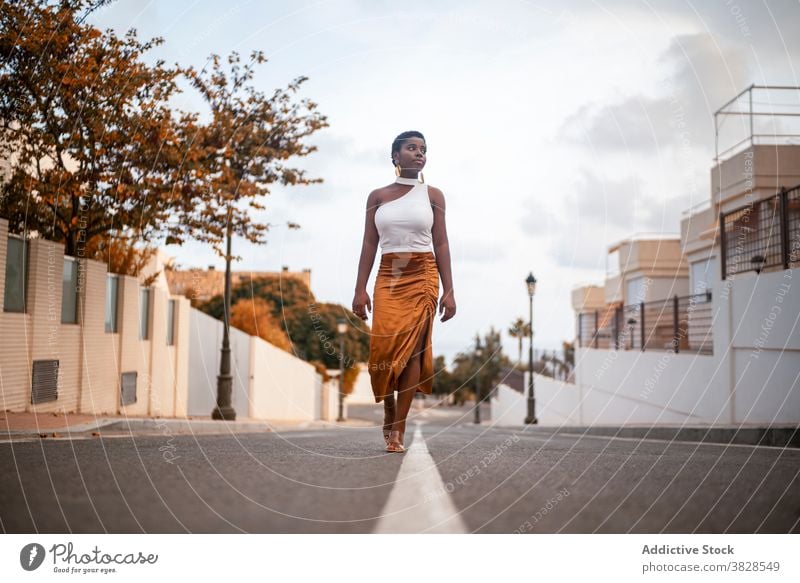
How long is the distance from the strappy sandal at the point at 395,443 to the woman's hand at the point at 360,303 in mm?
822

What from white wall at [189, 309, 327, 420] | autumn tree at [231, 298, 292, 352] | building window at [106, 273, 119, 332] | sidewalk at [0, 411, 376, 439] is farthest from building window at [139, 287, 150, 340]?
autumn tree at [231, 298, 292, 352]

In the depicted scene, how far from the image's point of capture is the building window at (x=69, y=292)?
9.64m

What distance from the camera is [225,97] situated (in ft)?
27.1

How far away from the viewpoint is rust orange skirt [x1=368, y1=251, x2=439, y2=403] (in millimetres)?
4863

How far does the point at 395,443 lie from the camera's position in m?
4.90

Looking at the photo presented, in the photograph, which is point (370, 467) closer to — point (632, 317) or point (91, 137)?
point (91, 137)

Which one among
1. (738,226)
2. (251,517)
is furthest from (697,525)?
(738,226)

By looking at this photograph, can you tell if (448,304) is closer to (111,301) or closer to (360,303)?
(360,303)

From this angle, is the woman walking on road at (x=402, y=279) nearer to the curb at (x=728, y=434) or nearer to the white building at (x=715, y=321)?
the white building at (x=715, y=321)

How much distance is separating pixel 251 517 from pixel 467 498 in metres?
0.89

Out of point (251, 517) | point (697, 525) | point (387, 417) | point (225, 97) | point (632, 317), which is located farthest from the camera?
point (632, 317)

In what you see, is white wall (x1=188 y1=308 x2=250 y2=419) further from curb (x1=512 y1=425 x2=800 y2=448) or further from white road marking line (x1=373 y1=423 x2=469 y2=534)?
white road marking line (x1=373 y1=423 x2=469 y2=534)

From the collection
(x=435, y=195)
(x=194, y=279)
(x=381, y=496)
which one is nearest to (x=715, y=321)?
(x=435, y=195)

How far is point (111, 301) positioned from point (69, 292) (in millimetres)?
1961
